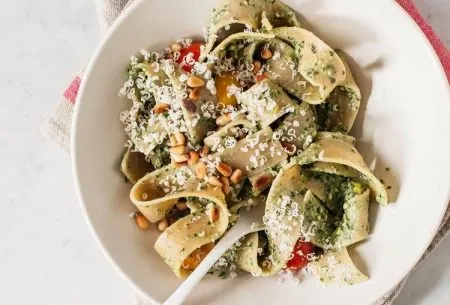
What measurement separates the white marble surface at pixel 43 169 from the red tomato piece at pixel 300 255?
0.94 m

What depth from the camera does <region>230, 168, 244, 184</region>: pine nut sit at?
293 centimetres

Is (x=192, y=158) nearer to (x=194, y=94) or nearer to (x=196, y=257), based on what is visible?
(x=194, y=94)

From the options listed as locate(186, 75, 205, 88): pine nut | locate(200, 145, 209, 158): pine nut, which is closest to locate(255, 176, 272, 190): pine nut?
locate(200, 145, 209, 158): pine nut

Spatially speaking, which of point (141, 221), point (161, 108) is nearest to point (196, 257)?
point (141, 221)

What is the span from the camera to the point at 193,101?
2916mm

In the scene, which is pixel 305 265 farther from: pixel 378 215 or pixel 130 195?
pixel 130 195

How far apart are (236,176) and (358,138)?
1.80 ft

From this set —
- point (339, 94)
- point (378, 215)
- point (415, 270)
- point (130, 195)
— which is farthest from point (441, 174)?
point (130, 195)

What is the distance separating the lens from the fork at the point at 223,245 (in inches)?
116


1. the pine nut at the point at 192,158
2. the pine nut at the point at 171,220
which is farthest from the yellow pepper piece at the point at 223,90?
the pine nut at the point at 171,220

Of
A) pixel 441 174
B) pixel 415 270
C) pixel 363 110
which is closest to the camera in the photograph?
pixel 441 174

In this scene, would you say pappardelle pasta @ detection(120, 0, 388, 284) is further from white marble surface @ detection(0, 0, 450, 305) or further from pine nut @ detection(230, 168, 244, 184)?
white marble surface @ detection(0, 0, 450, 305)

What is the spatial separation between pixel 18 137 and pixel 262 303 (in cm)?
146

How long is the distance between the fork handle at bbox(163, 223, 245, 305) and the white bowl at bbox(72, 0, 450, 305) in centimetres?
11
